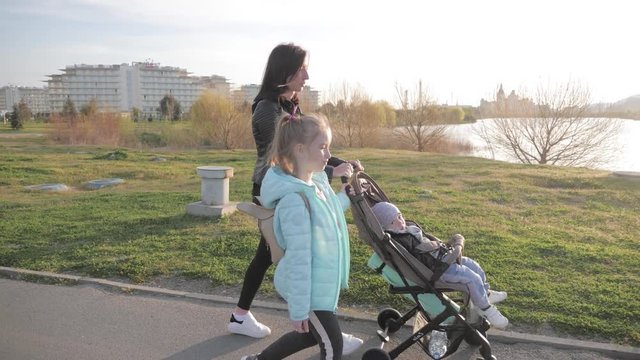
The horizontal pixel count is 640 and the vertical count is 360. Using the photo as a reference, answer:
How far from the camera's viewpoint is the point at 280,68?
2881 mm

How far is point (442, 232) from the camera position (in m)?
6.16

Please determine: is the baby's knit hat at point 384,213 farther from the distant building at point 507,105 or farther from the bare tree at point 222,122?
the bare tree at point 222,122

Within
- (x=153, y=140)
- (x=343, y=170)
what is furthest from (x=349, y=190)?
(x=153, y=140)

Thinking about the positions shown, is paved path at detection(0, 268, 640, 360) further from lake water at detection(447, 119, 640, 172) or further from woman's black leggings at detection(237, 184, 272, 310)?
lake water at detection(447, 119, 640, 172)

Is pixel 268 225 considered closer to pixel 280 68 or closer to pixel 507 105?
pixel 280 68

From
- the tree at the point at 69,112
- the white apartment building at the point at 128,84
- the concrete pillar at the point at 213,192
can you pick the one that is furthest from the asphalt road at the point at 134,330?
the white apartment building at the point at 128,84

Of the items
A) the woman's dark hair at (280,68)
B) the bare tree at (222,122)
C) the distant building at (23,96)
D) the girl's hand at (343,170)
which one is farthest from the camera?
the distant building at (23,96)

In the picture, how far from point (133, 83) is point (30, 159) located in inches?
4340

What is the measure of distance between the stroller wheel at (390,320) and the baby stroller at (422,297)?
0.40 m

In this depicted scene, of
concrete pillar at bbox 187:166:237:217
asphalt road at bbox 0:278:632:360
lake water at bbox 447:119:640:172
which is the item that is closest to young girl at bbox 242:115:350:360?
asphalt road at bbox 0:278:632:360

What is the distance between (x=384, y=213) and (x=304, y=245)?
0.84m

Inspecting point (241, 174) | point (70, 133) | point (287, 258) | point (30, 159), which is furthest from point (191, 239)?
point (70, 133)

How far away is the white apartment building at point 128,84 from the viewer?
4550 inches

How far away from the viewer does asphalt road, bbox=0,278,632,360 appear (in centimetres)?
320
